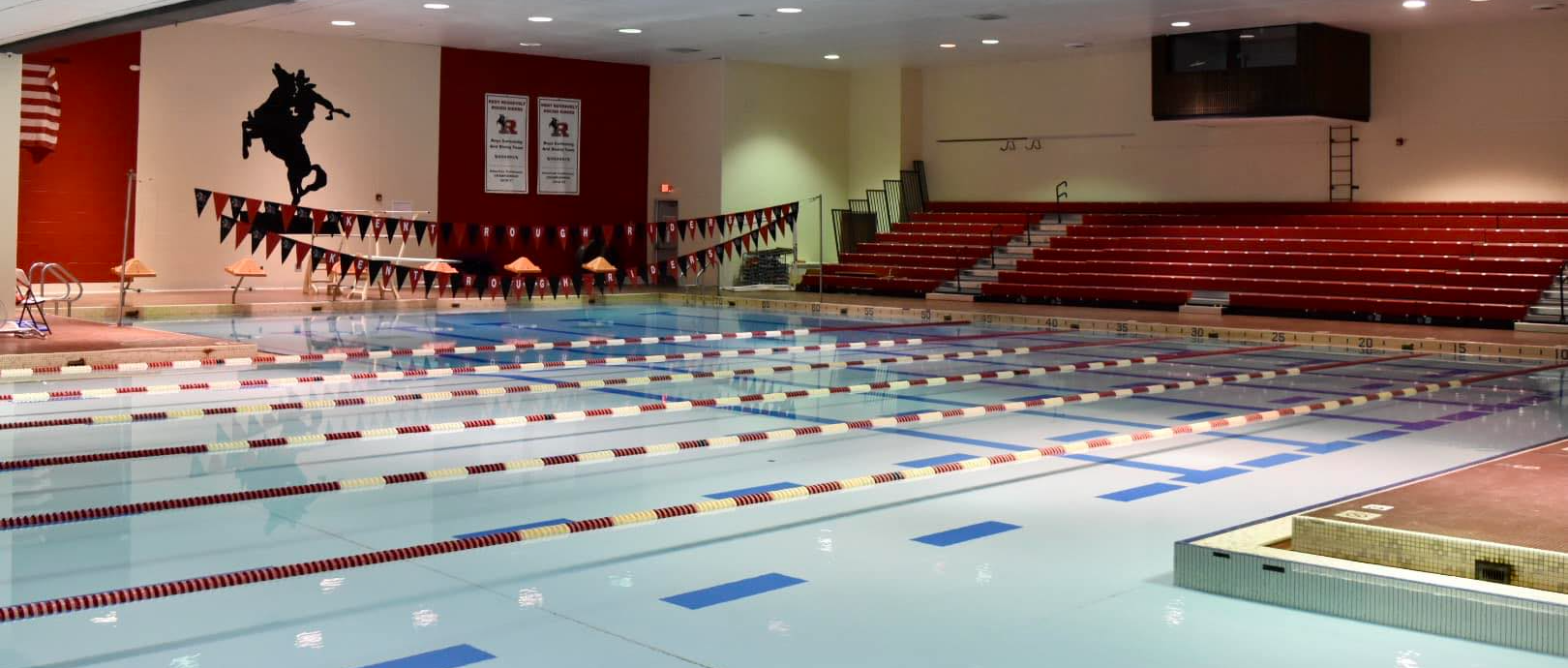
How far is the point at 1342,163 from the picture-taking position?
56.3 ft

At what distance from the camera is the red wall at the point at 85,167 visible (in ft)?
51.6

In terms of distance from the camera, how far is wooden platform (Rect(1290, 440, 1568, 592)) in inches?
150

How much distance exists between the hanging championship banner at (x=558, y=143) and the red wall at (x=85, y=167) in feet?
17.6

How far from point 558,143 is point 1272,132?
9397 millimetres

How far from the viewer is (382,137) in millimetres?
18531

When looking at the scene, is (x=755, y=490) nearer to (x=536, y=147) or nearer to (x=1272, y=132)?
(x=1272, y=132)

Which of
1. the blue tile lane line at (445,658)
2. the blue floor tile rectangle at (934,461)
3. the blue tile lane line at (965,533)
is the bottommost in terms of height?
the blue tile lane line at (445,658)

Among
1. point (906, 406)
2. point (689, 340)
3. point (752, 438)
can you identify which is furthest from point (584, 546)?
point (689, 340)

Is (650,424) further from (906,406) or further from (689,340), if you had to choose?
(689,340)

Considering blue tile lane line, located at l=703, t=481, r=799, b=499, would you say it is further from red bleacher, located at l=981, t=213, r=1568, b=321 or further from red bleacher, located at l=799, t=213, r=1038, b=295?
red bleacher, located at l=799, t=213, r=1038, b=295

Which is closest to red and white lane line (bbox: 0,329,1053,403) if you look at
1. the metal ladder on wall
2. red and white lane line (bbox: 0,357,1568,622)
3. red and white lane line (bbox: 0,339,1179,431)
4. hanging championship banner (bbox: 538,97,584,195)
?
red and white lane line (bbox: 0,339,1179,431)

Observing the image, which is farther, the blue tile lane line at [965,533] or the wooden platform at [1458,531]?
the blue tile lane line at [965,533]

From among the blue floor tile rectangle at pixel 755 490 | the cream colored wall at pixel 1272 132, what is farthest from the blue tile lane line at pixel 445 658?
the cream colored wall at pixel 1272 132

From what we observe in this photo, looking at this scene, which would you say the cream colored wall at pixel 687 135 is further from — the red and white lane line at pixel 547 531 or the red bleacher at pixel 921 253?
the red and white lane line at pixel 547 531
